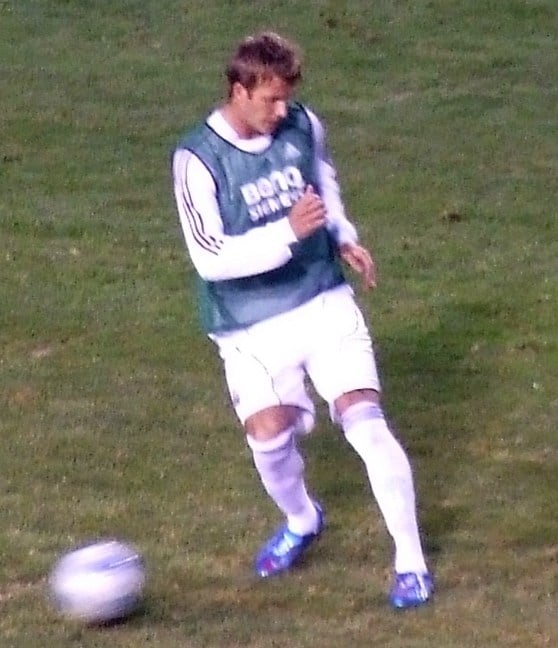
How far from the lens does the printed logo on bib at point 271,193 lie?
4.54 metres

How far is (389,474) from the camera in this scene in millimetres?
4523

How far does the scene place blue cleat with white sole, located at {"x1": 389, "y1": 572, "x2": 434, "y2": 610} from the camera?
454 centimetres

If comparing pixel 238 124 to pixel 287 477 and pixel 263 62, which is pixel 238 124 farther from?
pixel 287 477

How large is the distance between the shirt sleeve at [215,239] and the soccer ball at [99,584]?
959 mm

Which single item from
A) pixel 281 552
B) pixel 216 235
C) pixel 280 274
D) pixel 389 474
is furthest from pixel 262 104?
pixel 281 552

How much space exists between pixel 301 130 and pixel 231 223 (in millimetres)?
410

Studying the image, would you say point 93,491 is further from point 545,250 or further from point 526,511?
point 545,250

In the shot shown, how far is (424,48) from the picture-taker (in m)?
13.2

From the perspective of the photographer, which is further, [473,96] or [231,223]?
[473,96]

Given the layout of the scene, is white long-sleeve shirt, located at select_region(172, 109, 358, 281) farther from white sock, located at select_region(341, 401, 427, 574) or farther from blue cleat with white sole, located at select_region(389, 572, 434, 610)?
blue cleat with white sole, located at select_region(389, 572, 434, 610)

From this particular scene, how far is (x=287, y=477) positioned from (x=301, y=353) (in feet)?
1.55

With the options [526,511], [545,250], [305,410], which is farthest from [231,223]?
[545,250]

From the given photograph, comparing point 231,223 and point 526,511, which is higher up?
point 231,223

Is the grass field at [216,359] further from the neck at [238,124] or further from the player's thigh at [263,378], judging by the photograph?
the neck at [238,124]
